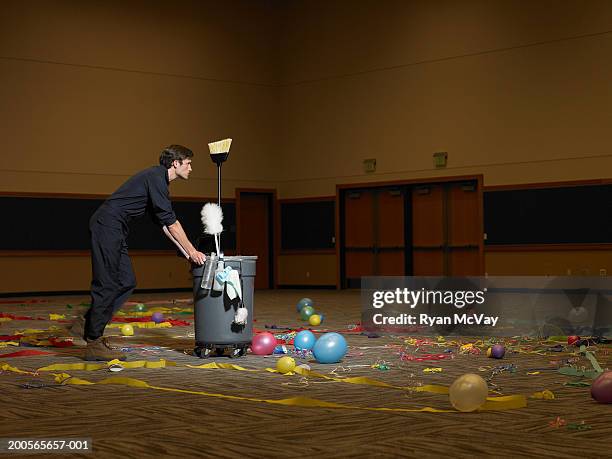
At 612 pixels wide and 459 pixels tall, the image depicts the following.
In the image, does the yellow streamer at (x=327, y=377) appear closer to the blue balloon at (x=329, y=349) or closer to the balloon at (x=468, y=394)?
the balloon at (x=468, y=394)

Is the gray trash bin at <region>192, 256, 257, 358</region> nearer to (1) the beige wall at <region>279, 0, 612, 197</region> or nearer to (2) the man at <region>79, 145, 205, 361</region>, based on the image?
(2) the man at <region>79, 145, 205, 361</region>

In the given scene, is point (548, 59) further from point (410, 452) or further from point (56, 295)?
point (410, 452)

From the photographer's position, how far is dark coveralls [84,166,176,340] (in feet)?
23.6

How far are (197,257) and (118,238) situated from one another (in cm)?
66

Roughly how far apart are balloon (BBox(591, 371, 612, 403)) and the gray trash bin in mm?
2969

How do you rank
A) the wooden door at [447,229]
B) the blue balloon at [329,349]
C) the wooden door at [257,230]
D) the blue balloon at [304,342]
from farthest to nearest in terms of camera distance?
the wooden door at [257,230] → the wooden door at [447,229] → the blue balloon at [304,342] → the blue balloon at [329,349]

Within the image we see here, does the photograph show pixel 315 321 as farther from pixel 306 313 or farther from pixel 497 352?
pixel 497 352

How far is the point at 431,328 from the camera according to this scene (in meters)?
9.54

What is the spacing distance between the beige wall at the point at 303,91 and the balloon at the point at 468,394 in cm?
1161

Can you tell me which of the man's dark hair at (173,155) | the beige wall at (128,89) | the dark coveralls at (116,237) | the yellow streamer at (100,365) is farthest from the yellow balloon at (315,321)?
the beige wall at (128,89)

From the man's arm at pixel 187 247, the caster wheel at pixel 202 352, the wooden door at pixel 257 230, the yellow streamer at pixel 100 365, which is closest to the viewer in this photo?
the yellow streamer at pixel 100 365

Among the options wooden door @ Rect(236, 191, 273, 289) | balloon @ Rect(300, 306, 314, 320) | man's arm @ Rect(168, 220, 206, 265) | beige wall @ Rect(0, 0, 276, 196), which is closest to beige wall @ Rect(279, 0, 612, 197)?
wooden door @ Rect(236, 191, 273, 289)

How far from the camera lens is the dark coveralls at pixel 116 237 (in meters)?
7.18

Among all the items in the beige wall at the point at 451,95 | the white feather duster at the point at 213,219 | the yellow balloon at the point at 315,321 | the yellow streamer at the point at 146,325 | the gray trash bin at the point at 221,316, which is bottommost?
the yellow streamer at the point at 146,325
